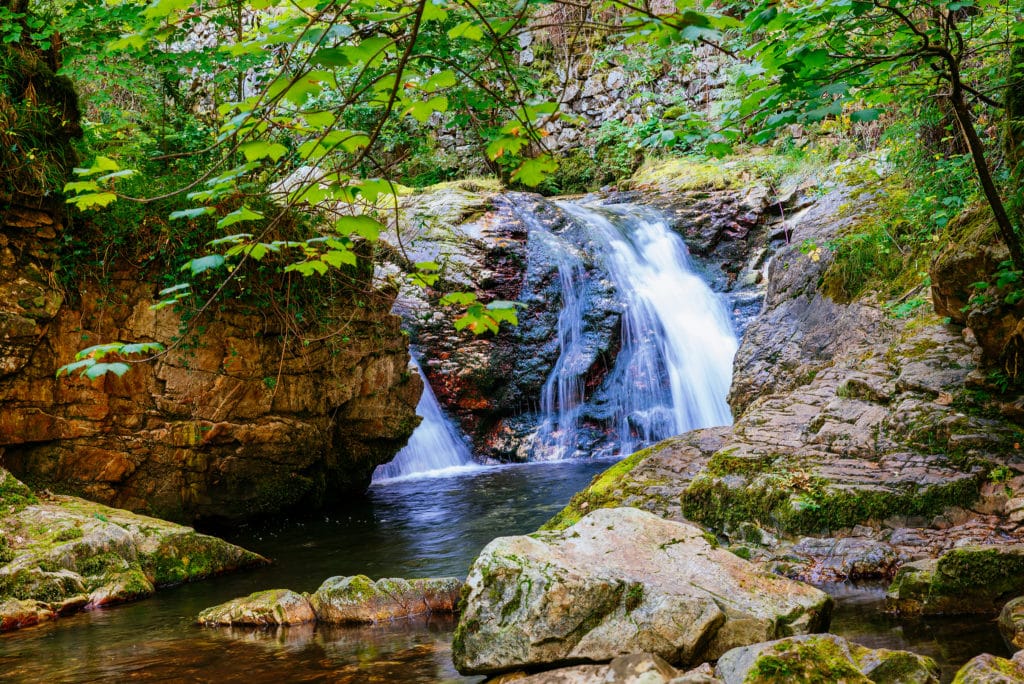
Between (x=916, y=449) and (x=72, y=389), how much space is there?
755 centimetres

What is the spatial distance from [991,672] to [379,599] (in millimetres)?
3581

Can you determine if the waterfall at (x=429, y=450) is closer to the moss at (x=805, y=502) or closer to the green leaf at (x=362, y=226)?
the moss at (x=805, y=502)

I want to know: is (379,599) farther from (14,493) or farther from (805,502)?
(14,493)

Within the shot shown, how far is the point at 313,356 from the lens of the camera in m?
8.51

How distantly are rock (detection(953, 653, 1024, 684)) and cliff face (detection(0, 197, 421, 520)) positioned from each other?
5652mm

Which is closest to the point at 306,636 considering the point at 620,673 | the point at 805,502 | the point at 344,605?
the point at 344,605

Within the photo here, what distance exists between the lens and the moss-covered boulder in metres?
3.84

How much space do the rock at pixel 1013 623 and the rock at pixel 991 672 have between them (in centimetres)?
74

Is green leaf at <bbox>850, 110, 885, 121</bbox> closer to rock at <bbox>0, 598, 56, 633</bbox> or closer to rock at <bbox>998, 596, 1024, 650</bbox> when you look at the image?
rock at <bbox>998, 596, 1024, 650</bbox>

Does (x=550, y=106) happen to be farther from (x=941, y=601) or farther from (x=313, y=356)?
(x=313, y=356)

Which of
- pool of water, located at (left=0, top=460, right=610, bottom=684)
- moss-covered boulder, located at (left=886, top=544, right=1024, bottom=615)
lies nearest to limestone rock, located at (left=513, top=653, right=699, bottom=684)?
pool of water, located at (left=0, top=460, right=610, bottom=684)

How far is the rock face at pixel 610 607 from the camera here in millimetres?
3367

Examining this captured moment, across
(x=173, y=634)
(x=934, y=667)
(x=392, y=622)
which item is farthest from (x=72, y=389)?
(x=934, y=667)

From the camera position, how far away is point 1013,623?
3.42 m
